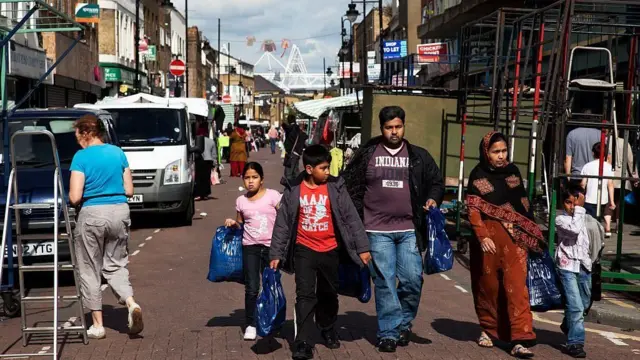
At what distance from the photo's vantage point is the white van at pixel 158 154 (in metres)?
18.7

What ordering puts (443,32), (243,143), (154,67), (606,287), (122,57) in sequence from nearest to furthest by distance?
(606,287), (243,143), (443,32), (122,57), (154,67)

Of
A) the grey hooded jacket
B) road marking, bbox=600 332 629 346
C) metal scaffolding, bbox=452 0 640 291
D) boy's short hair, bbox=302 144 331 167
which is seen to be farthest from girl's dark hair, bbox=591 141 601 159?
boy's short hair, bbox=302 144 331 167

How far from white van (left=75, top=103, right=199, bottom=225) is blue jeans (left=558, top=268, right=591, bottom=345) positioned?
11119 mm

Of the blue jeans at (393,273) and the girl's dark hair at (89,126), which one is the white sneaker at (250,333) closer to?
the blue jeans at (393,273)

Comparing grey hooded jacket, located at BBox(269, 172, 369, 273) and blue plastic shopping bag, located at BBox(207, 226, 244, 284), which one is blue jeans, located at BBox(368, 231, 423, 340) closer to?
grey hooded jacket, located at BBox(269, 172, 369, 273)

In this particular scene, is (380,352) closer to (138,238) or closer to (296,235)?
(296,235)

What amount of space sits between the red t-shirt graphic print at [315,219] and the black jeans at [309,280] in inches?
2.4

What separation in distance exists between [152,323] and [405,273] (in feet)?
8.51

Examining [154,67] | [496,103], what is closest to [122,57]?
[154,67]

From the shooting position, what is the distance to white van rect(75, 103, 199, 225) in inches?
738

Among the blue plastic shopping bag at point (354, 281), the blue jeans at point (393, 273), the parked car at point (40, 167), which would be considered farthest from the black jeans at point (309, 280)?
the parked car at point (40, 167)

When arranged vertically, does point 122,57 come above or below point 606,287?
above

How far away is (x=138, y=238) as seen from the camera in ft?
56.5

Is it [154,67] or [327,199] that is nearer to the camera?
[327,199]
